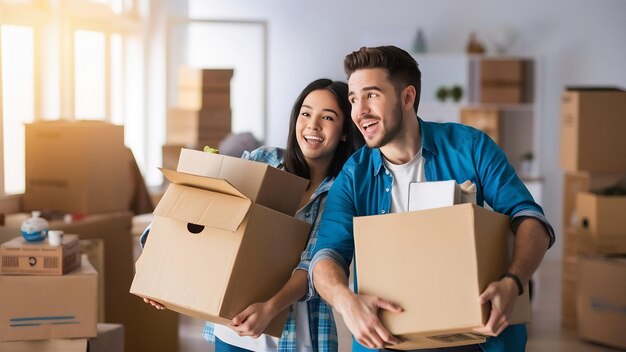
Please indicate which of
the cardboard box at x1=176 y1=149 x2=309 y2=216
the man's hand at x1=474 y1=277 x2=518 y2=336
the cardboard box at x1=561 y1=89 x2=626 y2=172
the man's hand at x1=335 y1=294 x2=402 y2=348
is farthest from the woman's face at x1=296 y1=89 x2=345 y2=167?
the cardboard box at x1=561 y1=89 x2=626 y2=172

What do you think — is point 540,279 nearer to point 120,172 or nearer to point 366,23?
point 366,23

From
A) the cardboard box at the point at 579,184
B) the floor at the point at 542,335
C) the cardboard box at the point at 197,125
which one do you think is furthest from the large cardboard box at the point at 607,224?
the cardboard box at the point at 197,125

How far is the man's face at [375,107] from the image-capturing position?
1.96 meters

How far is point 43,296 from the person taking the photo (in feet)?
9.41

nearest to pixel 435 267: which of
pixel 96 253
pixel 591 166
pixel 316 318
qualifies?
pixel 316 318

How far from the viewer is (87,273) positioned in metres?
2.91

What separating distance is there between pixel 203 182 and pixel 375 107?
1.35ft

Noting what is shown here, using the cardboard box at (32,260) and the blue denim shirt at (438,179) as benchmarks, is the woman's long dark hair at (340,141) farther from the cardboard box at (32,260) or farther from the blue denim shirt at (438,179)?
the cardboard box at (32,260)

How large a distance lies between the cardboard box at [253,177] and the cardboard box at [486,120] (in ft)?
17.9

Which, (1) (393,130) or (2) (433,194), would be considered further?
(1) (393,130)

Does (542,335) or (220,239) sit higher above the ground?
(220,239)

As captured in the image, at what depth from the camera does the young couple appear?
5.93ft

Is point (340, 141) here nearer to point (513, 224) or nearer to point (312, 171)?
point (312, 171)

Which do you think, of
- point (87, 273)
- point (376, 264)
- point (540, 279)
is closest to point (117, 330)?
point (87, 273)
